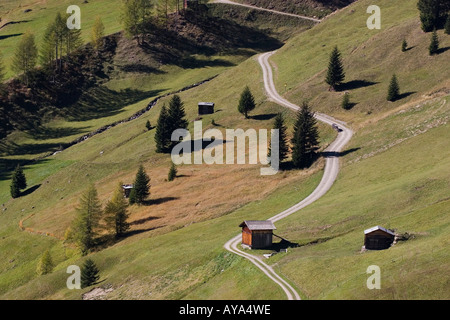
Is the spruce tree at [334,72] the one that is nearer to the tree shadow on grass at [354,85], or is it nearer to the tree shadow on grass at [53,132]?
the tree shadow on grass at [354,85]

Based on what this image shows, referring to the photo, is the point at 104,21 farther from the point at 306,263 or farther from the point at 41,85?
the point at 306,263

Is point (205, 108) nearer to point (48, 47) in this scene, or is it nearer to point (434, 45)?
point (434, 45)

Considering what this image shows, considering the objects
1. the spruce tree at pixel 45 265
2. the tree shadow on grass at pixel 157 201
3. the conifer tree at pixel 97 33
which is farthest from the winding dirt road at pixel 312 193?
the conifer tree at pixel 97 33

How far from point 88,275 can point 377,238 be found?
34345 mm

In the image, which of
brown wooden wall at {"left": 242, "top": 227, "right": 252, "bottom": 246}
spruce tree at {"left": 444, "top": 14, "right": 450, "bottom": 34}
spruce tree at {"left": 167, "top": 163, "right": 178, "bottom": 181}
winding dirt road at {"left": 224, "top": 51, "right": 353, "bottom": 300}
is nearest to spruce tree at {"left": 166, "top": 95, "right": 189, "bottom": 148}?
spruce tree at {"left": 167, "top": 163, "right": 178, "bottom": 181}

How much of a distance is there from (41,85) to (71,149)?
34.8 meters

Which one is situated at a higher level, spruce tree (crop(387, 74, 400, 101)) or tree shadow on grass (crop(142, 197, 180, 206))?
spruce tree (crop(387, 74, 400, 101))

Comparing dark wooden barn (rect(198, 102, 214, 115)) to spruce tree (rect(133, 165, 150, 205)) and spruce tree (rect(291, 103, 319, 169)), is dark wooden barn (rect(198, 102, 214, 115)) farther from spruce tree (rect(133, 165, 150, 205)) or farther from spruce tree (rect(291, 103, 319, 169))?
spruce tree (rect(133, 165, 150, 205))

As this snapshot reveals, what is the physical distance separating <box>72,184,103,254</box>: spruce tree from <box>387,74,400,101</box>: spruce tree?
187 ft

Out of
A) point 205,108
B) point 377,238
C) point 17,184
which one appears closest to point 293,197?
point 377,238

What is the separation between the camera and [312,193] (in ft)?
278

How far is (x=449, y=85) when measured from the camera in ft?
345

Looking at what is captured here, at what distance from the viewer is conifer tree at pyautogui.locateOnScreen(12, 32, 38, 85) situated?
156 metres

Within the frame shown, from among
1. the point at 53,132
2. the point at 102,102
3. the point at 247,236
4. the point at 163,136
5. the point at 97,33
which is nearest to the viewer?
the point at 247,236
